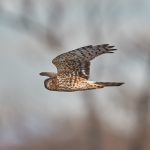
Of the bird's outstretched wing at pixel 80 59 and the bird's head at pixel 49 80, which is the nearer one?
the bird's head at pixel 49 80

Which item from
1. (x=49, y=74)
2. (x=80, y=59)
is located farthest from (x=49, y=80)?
(x=80, y=59)

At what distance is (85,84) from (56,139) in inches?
904

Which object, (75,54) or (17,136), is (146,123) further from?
(75,54)

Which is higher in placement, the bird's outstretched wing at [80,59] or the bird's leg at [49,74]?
the bird's outstretched wing at [80,59]

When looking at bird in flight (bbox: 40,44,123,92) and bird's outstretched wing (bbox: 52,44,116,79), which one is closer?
bird in flight (bbox: 40,44,123,92)

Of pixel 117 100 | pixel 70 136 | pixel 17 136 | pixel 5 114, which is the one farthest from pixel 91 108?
pixel 70 136

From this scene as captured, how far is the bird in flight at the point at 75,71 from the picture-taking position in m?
5.61

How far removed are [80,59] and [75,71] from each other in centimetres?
Answer: 13

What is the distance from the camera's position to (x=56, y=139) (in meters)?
28.5

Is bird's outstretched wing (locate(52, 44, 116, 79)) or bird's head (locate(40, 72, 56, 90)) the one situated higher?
bird's outstretched wing (locate(52, 44, 116, 79))

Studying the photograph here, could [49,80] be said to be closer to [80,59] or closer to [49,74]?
[49,74]

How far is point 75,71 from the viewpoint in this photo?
5762 mm

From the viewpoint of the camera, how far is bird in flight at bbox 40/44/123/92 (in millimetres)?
5609

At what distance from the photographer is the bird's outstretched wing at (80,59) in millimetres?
5777
